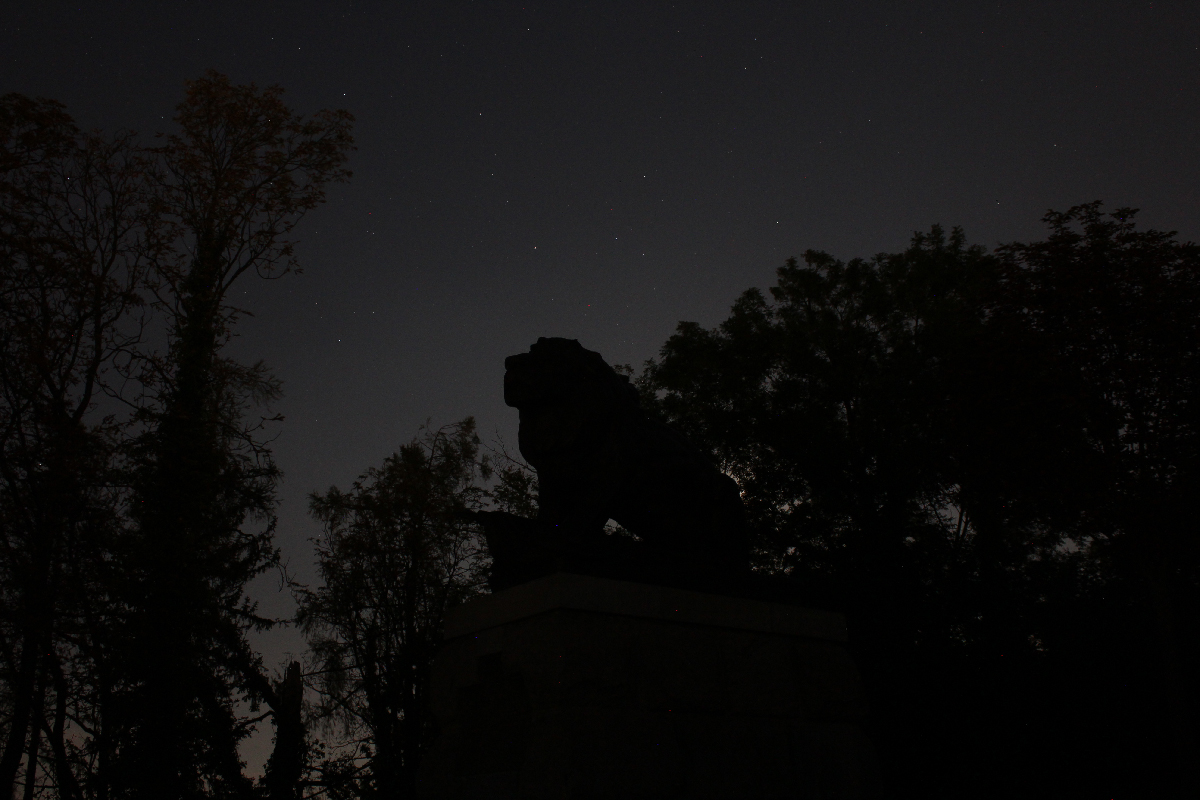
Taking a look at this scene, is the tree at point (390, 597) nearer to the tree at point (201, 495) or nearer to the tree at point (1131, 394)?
the tree at point (201, 495)

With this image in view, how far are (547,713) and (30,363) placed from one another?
781cm

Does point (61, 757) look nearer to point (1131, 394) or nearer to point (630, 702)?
point (630, 702)

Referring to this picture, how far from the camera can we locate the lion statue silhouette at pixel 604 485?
199 inches

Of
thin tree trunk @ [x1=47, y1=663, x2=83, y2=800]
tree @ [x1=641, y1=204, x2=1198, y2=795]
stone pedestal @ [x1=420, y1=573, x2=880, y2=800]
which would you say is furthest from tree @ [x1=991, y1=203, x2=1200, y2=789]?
thin tree trunk @ [x1=47, y1=663, x2=83, y2=800]

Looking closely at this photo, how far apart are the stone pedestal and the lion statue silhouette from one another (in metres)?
0.26

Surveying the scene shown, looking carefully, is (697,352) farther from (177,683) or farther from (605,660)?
(605,660)

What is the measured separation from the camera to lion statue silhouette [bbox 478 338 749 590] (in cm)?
505

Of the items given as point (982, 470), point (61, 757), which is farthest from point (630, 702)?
point (982, 470)

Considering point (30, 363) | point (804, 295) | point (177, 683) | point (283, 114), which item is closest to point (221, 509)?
point (177, 683)

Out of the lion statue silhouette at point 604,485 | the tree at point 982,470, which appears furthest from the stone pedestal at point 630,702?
the tree at point 982,470

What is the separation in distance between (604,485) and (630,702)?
4.34ft

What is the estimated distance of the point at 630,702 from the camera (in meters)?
4.46

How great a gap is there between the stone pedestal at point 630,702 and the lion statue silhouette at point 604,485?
0.86ft

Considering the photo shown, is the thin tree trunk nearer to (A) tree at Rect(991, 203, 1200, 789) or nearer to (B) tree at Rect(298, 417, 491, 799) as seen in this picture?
(B) tree at Rect(298, 417, 491, 799)
